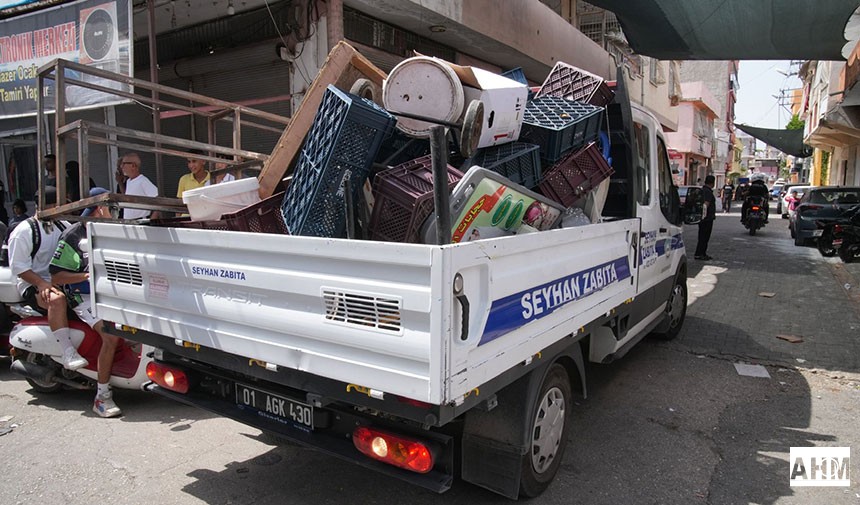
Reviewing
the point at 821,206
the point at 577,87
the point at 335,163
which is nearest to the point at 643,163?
the point at 577,87

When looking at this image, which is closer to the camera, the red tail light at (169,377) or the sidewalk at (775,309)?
the red tail light at (169,377)

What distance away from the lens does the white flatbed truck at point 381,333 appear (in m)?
2.17

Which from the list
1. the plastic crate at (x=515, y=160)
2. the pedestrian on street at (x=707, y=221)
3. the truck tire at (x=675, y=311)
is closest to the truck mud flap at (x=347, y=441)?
the plastic crate at (x=515, y=160)

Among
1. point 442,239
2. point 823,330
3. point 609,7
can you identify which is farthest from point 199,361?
point 609,7

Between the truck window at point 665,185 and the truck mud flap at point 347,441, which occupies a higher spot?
the truck window at point 665,185

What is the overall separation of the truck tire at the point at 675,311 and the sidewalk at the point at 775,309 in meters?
0.16

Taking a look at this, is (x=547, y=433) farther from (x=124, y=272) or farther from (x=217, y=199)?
(x=124, y=272)

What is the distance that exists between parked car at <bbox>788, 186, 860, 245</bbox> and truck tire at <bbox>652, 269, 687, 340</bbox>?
949 cm

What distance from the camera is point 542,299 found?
279 cm

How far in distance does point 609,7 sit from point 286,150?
7.99m

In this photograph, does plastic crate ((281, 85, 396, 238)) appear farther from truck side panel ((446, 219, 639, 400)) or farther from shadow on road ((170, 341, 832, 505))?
shadow on road ((170, 341, 832, 505))

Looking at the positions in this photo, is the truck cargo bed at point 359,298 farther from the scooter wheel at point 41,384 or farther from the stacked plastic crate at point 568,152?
the scooter wheel at point 41,384

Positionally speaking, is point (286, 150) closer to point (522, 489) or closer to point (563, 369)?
point (563, 369)

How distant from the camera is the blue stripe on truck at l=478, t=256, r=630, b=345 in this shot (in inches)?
94.2
